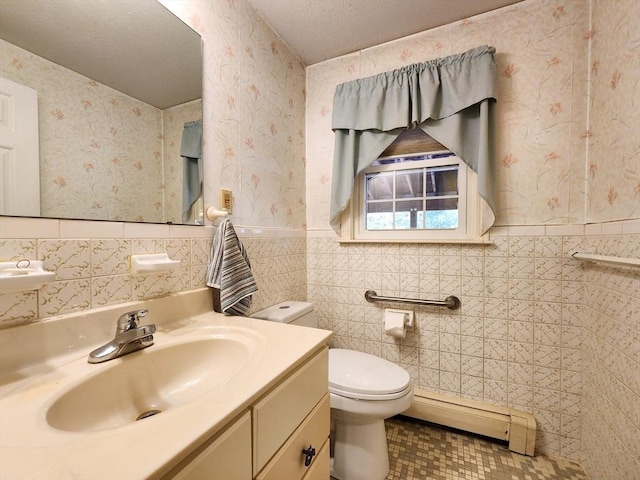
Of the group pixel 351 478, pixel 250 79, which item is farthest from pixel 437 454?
pixel 250 79

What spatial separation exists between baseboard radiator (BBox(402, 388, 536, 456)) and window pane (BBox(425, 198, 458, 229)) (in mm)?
962

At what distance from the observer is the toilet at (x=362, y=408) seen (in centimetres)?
110

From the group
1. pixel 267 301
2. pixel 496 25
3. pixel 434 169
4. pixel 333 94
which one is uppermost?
pixel 496 25

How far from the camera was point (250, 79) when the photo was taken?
4.43 feet

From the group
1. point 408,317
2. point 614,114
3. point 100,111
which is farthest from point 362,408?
point 614,114

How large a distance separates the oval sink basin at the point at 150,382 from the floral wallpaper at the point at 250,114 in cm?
60

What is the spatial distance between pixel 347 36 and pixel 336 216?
1.04 m

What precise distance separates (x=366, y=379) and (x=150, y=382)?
0.84 metres

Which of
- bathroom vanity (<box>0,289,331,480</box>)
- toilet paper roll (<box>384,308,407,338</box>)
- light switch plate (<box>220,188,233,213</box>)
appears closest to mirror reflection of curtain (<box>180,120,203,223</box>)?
light switch plate (<box>220,188,233,213</box>)

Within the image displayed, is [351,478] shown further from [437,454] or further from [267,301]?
[267,301]

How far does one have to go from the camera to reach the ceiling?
4.39ft

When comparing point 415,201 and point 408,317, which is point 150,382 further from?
point 415,201

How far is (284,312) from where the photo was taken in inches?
53.8

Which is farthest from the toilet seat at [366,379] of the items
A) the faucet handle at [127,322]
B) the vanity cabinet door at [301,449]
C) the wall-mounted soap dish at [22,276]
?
the wall-mounted soap dish at [22,276]
